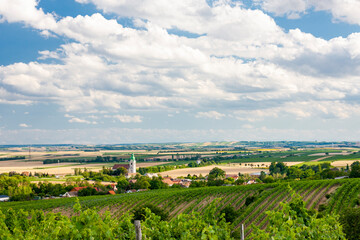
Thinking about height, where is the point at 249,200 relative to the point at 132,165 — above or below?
above

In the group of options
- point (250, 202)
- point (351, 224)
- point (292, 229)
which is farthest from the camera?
point (250, 202)

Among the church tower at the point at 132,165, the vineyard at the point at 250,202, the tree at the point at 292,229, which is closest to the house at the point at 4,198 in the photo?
the vineyard at the point at 250,202

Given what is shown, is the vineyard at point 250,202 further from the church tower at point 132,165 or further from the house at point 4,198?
the church tower at point 132,165

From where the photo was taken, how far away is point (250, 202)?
44.6 metres

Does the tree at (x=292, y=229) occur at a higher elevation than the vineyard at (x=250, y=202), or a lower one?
higher

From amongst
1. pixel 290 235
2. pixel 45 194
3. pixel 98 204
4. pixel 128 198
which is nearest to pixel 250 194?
pixel 128 198

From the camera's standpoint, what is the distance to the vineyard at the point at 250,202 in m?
38.0

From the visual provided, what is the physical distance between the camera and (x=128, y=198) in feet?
182

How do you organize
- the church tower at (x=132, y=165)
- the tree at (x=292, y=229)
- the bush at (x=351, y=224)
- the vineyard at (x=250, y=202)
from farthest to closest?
1. the church tower at (x=132, y=165)
2. the vineyard at (x=250, y=202)
3. the bush at (x=351, y=224)
4. the tree at (x=292, y=229)

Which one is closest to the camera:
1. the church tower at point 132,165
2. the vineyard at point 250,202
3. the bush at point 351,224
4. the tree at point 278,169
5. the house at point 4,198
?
the bush at point 351,224

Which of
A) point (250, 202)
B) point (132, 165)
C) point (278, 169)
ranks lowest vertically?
point (132, 165)

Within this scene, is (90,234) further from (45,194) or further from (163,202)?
(45,194)

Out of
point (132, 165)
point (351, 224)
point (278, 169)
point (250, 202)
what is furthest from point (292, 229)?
point (132, 165)

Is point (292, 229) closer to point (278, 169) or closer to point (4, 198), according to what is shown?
point (4, 198)
